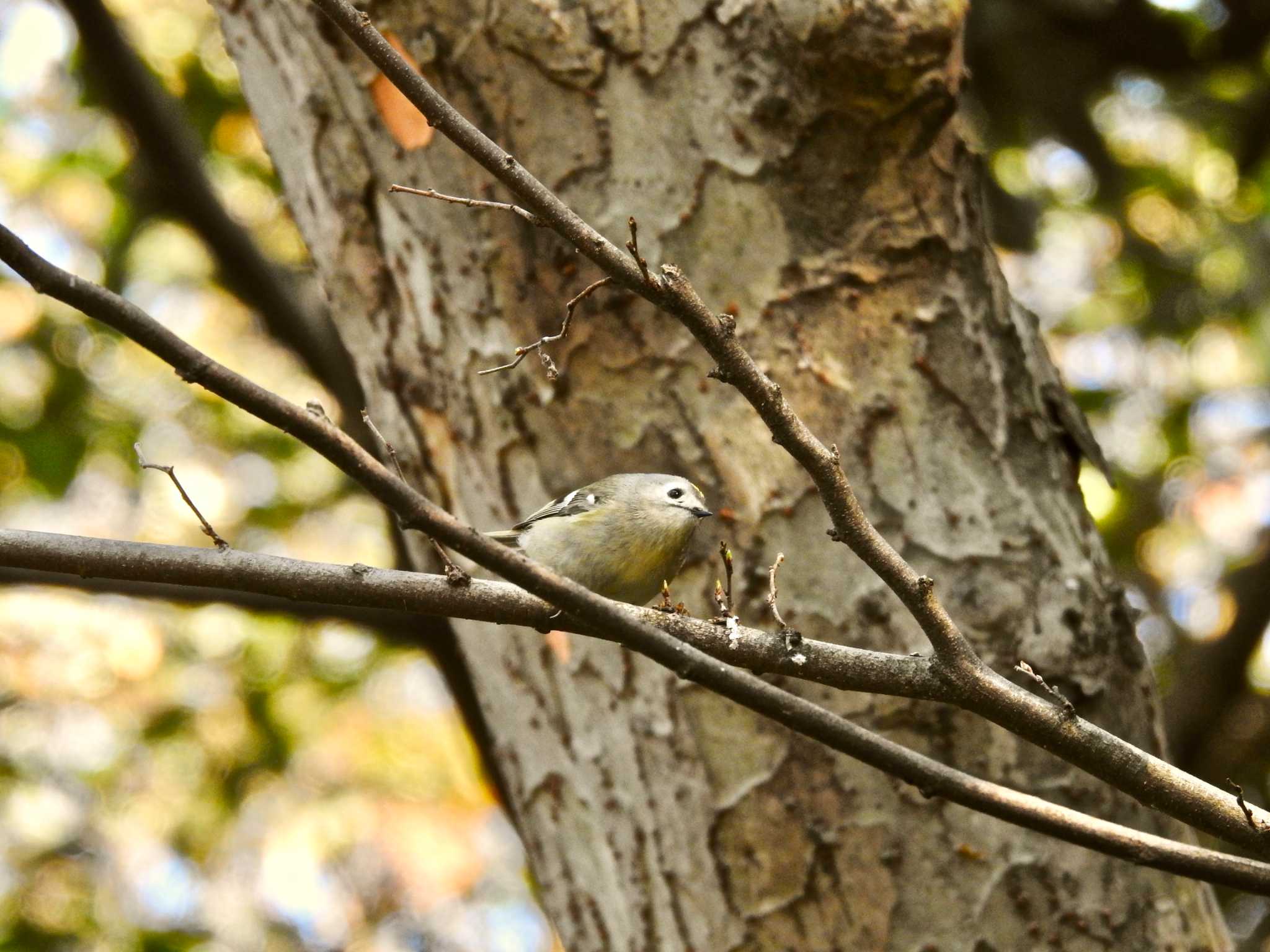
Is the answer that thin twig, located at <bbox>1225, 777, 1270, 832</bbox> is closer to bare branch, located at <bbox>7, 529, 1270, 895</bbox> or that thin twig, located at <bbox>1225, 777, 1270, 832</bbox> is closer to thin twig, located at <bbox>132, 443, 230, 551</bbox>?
bare branch, located at <bbox>7, 529, 1270, 895</bbox>

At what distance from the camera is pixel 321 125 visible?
3.08 metres

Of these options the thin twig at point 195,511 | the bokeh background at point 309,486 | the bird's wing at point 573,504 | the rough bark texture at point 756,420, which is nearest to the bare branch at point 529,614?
the thin twig at point 195,511

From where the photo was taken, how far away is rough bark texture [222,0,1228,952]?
2.63 meters

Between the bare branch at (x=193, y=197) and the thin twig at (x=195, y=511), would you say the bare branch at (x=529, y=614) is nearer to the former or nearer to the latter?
the thin twig at (x=195, y=511)

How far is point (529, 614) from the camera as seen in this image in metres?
1.82

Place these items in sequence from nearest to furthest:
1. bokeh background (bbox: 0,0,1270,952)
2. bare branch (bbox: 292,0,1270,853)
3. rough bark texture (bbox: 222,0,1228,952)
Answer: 1. bare branch (bbox: 292,0,1270,853)
2. rough bark texture (bbox: 222,0,1228,952)
3. bokeh background (bbox: 0,0,1270,952)

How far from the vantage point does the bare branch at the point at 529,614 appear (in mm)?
1687

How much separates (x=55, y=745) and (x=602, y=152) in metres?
5.87

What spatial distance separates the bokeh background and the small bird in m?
1.37

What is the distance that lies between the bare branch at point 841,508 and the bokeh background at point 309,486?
2.31 metres

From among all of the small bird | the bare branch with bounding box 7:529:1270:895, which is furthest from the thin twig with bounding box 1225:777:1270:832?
the small bird

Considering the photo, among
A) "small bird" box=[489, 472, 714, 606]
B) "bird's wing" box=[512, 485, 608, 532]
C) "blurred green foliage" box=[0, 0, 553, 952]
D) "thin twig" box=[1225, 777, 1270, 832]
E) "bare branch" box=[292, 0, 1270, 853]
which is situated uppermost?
"blurred green foliage" box=[0, 0, 553, 952]

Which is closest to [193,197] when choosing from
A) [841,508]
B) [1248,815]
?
[841,508]

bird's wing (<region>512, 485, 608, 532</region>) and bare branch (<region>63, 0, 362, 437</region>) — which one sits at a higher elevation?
bare branch (<region>63, 0, 362, 437</region>)
